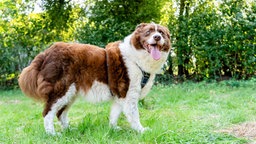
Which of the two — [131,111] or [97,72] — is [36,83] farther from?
[131,111]

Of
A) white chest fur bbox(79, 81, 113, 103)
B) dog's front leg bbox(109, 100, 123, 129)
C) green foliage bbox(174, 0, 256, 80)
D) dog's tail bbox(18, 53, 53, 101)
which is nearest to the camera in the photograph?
dog's tail bbox(18, 53, 53, 101)

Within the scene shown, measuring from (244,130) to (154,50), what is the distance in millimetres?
1493

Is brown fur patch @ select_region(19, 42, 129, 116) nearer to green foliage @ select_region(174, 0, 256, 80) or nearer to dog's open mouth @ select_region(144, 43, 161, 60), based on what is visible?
dog's open mouth @ select_region(144, 43, 161, 60)

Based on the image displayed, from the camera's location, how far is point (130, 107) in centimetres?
463

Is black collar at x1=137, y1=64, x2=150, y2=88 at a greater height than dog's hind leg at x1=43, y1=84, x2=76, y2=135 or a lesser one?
greater

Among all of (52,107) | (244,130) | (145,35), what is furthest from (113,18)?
(244,130)

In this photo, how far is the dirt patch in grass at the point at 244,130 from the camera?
13.1 feet

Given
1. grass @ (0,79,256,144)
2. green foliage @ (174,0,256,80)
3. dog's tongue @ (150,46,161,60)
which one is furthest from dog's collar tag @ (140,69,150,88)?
green foliage @ (174,0,256,80)

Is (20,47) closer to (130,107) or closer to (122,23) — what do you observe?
(122,23)

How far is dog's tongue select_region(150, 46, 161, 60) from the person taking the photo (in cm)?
444

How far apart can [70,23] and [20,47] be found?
6.29ft

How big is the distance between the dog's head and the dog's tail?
1.28 m

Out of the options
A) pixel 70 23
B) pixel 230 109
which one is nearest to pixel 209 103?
pixel 230 109

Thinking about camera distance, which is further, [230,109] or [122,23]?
[122,23]
